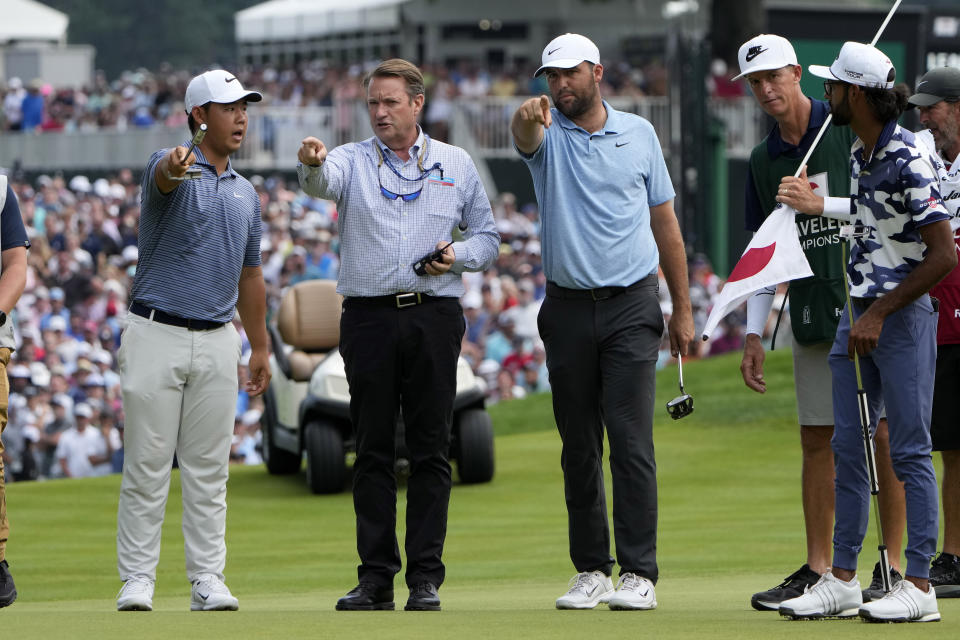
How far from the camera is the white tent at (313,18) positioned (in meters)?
52.0

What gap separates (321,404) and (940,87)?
22.9 ft

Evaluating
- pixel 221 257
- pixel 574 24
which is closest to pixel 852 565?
pixel 221 257

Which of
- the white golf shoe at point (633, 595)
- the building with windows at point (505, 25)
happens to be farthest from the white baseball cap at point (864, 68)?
the building with windows at point (505, 25)

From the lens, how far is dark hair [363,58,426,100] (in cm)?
716

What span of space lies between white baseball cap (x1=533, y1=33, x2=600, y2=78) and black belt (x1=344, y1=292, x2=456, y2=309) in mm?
998

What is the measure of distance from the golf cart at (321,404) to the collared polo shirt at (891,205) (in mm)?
7119

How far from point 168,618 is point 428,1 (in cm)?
4482

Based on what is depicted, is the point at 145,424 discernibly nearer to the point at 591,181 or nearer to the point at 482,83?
the point at 591,181

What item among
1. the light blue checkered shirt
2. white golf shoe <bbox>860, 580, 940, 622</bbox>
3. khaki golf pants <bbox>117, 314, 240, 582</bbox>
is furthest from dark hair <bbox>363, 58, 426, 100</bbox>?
white golf shoe <bbox>860, 580, 940, 622</bbox>

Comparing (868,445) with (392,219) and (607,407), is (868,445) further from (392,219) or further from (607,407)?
(392,219)

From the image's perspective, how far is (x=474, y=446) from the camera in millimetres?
13766

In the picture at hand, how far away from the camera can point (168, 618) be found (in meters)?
6.42

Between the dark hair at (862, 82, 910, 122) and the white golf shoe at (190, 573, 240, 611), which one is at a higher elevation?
the dark hair at (862, 82, 910, 122)

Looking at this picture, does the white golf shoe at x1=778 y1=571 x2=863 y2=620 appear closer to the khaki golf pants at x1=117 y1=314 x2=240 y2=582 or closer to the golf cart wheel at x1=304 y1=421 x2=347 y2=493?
the khaki golf pants at x1=117 y1=314 x2=240 y2=582
